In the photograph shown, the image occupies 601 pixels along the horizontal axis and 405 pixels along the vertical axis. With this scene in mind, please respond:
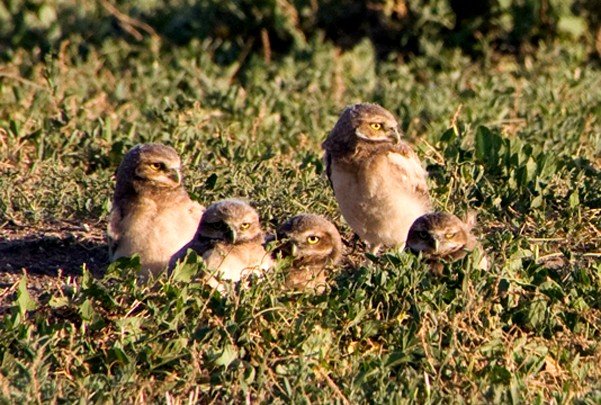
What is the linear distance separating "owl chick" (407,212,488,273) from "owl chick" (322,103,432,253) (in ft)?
2.32

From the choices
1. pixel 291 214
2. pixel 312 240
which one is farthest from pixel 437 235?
pixel 291 214

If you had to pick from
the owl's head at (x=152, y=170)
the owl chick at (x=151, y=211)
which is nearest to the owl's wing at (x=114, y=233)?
the owl chick at (x=151, y=211)

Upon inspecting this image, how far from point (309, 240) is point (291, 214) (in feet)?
3.66

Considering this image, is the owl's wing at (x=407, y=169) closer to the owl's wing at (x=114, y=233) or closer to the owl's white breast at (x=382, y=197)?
the owl's white breast at (x=382, y=197)

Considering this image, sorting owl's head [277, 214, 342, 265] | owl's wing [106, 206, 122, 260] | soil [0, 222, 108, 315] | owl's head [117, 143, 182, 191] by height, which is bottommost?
soil [0, 222, 108, 315]

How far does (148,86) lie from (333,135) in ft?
12.9

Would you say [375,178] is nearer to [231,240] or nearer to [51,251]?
[231,240]

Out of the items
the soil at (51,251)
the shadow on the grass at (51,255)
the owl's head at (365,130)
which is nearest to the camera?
the soil at (51,251)

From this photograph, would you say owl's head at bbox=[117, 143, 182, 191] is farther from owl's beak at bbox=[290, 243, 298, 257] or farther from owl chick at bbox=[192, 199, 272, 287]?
→ owl's beak at bbox=[290, 243, 298, 257]

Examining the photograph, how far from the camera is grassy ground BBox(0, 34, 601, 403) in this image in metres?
6.71

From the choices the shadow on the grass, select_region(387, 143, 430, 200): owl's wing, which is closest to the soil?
the shadow on the grass

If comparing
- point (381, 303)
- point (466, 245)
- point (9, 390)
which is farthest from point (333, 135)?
point (9, 390)

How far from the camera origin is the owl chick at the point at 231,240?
783 centimetres

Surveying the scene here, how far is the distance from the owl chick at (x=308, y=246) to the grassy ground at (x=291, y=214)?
18.5 inches
